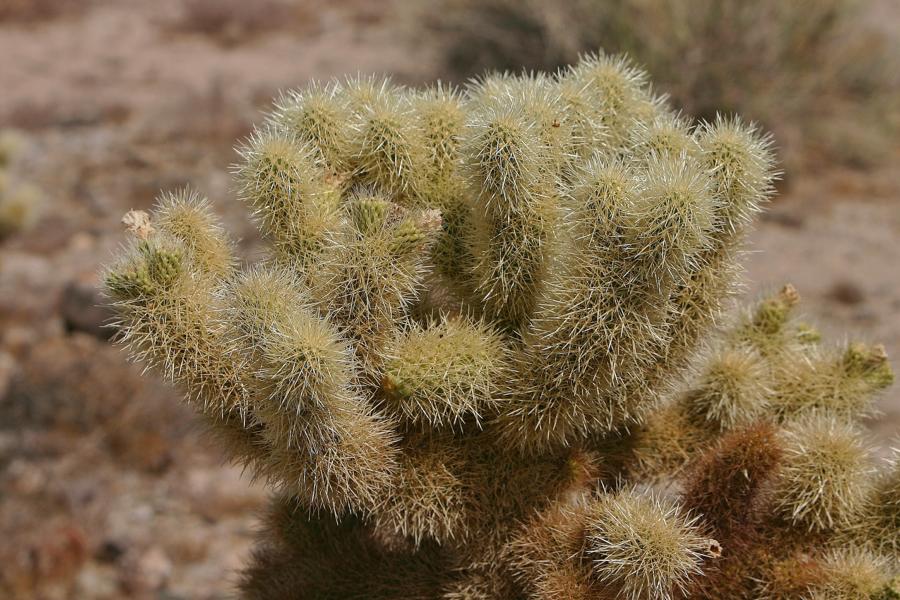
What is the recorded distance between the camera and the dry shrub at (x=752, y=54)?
9.98 metres

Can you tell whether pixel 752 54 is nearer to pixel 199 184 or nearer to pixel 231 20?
pixel 199 184

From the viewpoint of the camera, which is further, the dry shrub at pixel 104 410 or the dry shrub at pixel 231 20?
the dry shrub at pixel 231 20

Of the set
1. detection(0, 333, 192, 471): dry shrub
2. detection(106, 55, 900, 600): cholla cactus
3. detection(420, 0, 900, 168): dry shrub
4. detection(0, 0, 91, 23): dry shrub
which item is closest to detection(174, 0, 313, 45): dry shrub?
detection(0, 0, 91, 23): dry shrub

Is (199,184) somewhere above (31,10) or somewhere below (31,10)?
below

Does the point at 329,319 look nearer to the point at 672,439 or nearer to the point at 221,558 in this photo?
the point at 672,439

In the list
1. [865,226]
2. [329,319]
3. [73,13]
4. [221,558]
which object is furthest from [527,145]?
[73,13]

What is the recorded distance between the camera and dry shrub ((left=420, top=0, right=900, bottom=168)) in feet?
32.8

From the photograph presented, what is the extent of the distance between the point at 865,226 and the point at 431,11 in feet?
20.5

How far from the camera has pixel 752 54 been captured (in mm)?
10180

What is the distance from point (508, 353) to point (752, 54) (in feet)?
30.5

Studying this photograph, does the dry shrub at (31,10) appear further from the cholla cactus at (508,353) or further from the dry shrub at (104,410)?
the cholla cactus at (508,353)

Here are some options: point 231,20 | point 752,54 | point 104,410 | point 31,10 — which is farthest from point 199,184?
point 31,10

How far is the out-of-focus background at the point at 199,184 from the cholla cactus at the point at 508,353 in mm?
643

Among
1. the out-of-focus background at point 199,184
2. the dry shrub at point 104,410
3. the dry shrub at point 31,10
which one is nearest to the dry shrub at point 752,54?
the out-of-focus background at point 199,184
